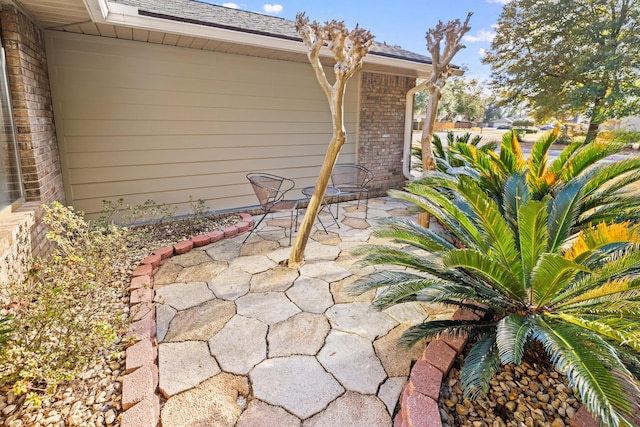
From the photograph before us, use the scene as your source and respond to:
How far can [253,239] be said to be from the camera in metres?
4.38

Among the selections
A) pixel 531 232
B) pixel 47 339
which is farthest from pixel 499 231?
pixel 47 339

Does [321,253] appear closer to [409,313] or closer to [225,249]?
[225,249]

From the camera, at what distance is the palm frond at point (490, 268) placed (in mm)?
1640

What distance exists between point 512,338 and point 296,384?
1.18 m

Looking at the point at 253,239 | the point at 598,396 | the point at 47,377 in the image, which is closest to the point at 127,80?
the point at 253,239

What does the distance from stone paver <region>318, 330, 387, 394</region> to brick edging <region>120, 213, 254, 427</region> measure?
0.99 metres

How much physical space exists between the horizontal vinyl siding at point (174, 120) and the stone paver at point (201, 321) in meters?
2.57

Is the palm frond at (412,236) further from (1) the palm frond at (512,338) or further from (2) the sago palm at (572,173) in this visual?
(2) the sago palm at (572,173)

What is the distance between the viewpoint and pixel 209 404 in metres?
1.83

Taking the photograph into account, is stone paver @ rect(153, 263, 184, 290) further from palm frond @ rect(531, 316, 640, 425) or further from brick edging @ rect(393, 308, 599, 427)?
palm frond @ rect(531, 316, 640, 425)

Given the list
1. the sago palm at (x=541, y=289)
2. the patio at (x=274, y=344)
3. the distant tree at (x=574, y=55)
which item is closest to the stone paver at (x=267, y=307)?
the patio at (x=274, y=344)

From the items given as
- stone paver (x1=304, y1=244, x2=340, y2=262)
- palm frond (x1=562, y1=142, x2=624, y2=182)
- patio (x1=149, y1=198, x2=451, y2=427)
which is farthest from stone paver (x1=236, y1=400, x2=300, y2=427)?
palm frond (x1=562, y1=142, x2=624, y2=182)

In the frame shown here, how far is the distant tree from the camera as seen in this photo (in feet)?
39.9

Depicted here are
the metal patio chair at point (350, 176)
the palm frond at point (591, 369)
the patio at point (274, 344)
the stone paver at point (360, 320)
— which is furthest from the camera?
the metal patio chair at point (350, 176)
